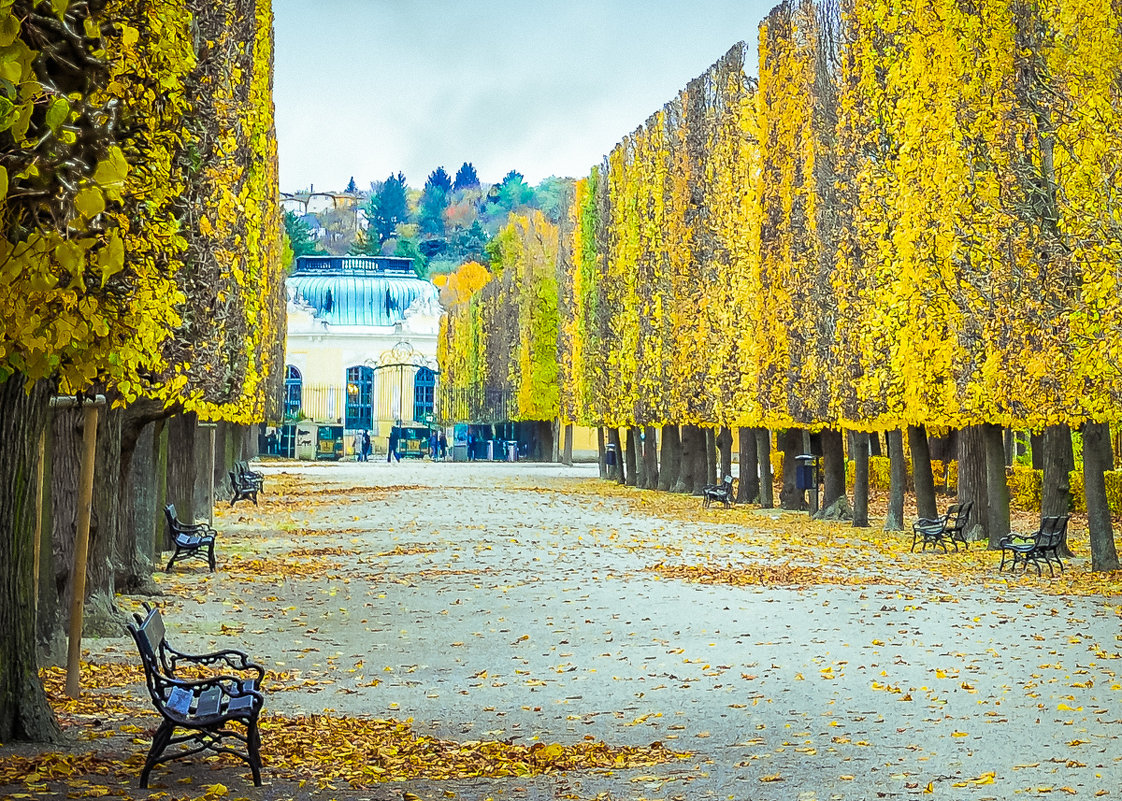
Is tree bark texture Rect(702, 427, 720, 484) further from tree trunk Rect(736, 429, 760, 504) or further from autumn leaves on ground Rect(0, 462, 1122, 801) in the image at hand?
autumn leaves on ground Rect(0, 462, 1122, 801)

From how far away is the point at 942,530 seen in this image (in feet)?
63.1

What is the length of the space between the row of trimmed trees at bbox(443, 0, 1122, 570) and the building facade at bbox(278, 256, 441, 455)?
34223 mm

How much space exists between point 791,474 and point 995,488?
29.7ft

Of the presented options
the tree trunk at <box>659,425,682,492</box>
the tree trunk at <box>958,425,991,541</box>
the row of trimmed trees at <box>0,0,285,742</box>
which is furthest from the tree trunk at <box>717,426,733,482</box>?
the row of trimmed trees at <box>0,0,285,742</box>

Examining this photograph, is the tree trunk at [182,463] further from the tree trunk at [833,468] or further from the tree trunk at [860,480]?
the tree trunk at [833,468]

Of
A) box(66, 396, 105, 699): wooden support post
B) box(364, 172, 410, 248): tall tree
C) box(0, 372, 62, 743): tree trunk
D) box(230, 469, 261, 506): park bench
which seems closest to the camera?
box(0, 372, 62, 743): tree trunk

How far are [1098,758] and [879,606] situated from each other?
6407 mm

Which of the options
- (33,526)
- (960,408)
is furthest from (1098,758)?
(960,408)

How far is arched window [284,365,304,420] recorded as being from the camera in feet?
237

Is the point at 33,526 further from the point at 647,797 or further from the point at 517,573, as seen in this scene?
the point at 517,573

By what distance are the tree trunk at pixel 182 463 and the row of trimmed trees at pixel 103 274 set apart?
3.63 feet

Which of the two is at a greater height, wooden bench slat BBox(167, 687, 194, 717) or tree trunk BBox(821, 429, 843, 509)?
tree trunk BBox(821, 429, 843, 509)

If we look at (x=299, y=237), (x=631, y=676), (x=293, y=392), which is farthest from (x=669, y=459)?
(x=299, y=237)

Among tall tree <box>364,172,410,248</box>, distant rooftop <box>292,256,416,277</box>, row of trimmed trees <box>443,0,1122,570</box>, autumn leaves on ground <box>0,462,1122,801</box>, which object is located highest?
tall tree <box>364,172,410,248</box>
